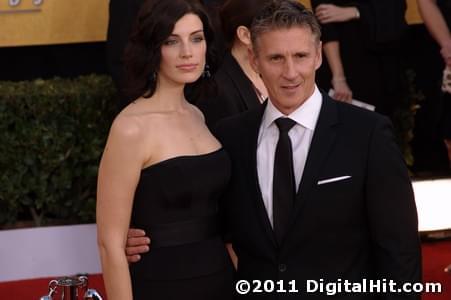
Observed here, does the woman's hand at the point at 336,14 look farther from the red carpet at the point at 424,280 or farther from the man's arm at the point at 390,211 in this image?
the man's arm at the point at 390,211

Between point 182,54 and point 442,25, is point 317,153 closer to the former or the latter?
point 182,54

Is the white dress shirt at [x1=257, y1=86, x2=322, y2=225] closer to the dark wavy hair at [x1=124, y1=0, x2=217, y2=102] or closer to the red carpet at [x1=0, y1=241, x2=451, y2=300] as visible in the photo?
the dark wavy hair at [x1=124, y1=0, x2=217, y2=102]

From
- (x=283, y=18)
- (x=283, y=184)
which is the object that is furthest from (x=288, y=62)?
(x=283, y=184)

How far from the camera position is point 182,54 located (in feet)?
10.8

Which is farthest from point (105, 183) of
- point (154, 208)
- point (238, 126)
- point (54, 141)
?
point (54, 141)

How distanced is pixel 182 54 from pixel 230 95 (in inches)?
26.9

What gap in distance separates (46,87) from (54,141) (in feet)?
1.10

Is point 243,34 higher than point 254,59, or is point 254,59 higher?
point 243,34

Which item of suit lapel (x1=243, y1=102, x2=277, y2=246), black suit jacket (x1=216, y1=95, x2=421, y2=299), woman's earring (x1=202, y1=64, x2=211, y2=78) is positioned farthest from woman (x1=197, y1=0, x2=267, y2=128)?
black suit jacket (x1=216, y1=95, x2=421, y2=299)

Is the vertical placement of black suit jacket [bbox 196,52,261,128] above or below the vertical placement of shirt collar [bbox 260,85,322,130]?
above

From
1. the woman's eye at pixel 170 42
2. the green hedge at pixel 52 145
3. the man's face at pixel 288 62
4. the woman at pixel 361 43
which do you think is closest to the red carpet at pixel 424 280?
the green hedge at pixel 52 145

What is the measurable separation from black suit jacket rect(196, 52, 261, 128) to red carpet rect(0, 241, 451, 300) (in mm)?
1897

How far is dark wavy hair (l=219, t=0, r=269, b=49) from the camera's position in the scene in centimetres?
395

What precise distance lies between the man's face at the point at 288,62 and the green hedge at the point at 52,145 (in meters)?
3.27
